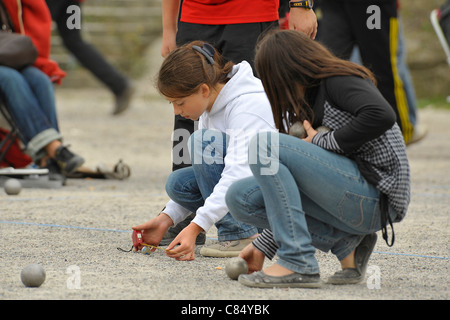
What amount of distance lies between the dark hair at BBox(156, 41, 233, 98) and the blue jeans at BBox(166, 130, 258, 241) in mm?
229

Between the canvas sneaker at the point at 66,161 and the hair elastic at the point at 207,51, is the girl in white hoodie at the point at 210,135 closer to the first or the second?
the hair elastic at the point at 207,51

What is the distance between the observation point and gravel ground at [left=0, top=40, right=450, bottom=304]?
2.61 m

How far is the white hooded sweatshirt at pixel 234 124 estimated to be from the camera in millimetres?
2920

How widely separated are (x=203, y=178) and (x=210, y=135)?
177 mm

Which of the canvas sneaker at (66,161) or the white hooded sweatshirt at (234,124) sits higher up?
the white hooded sweatshirt at (234,124)

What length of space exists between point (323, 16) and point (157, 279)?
3.62 meters

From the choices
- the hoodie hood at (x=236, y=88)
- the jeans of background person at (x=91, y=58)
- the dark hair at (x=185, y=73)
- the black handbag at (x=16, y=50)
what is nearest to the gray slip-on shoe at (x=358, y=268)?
the hoodie hood at (x=236, y=88)

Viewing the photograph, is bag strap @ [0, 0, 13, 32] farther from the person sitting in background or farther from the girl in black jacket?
the girl in black jacket

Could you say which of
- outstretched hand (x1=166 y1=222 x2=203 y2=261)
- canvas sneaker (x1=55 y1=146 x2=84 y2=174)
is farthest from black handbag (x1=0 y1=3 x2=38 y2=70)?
outstretched hand (x1=166 y1=222 x2=203 y2=261)

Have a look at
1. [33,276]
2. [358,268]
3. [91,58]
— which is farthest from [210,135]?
[91,58]

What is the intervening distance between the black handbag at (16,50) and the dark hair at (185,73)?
2.24m
